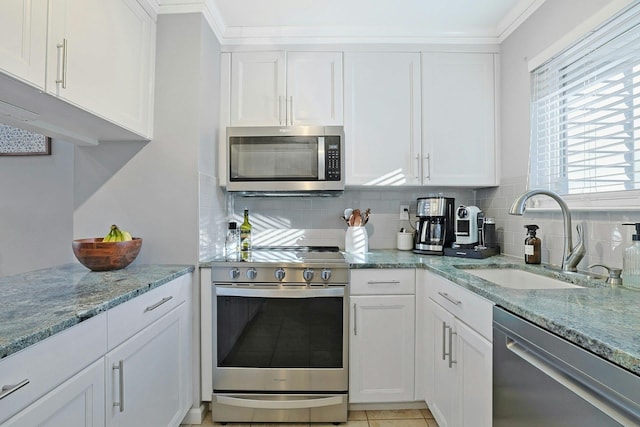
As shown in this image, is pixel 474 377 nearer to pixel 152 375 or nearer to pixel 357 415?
pixel 357 415

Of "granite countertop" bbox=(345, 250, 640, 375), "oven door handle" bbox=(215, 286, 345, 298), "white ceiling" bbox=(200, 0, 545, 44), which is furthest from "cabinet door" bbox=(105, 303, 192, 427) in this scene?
"white ceiling" bbox=(200, 0, 545, 44)

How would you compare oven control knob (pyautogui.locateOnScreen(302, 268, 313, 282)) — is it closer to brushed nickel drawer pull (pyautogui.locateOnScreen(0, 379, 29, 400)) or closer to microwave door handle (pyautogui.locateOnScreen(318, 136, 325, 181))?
microwave door handle (pyautogui.locateOnScreen(318, 136, 325, 181))

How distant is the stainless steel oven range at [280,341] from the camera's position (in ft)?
6.27

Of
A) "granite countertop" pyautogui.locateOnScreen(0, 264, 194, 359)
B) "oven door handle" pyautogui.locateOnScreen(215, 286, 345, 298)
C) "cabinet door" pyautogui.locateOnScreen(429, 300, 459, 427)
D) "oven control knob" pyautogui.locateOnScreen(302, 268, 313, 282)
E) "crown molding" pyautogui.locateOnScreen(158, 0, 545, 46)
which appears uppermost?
"crown molding" pyautogui.locateOnScreen(158, 0, 545, 46)

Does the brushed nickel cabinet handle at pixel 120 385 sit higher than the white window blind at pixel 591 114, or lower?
lower

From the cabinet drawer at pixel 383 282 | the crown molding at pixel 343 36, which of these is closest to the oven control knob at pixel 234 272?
the cabinet drawer at pixel 383 282

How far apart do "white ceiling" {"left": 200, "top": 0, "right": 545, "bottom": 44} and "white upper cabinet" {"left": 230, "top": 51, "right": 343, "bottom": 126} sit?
0.42 feet

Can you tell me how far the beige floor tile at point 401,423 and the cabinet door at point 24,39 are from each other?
2211mm

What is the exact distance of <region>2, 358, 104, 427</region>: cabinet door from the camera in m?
0.86

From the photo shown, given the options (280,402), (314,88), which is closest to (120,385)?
(280,402)

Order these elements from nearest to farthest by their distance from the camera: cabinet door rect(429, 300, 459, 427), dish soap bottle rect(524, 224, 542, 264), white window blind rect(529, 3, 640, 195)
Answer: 1. white window blind rect(529, 3, 640, 195)
2. cabinet door rect(429, 300, 459, 427)
3. dish soap bottle rect(524, 224, 542, 264)

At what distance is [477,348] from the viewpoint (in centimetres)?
137

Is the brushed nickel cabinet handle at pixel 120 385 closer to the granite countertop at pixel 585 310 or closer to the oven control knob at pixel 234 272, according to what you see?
the oven control knob at pixel 234 272

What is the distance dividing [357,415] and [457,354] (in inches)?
32.1
